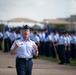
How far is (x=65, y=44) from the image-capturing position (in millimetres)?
18594

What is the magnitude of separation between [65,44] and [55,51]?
4900mm

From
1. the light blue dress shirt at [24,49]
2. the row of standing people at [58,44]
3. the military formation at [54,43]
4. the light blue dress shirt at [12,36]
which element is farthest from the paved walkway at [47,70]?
the light blue dress shirt at [12,36]

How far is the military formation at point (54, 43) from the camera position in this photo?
18.7 meters

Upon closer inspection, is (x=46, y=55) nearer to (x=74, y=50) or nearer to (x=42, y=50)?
(x=42, y=50)

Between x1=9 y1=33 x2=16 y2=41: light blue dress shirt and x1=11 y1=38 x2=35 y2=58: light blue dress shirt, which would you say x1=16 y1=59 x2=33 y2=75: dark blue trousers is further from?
x1=9 y1=33 x2=16 y2=41: light blue dress shirt

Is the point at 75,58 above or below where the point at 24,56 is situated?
below

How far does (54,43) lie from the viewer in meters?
24.2

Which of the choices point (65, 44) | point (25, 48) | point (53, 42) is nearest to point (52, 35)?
point (53, 42)

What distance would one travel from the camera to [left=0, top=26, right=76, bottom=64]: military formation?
18734mm

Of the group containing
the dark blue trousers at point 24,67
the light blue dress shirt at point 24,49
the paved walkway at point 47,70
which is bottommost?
the paved walkway at point 47,70

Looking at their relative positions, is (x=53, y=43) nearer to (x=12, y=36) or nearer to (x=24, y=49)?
(x=12, y=36)

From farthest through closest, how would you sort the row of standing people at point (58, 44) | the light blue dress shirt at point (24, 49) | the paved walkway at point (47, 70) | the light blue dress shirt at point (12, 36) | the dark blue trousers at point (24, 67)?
the light blue dress shirt at point (12, 36) < the row of standing people at point (58, 44) < the paved walkway at point (47, 70) < the light blue dress shirt at point (24, 49) < the dark blue trousers at point (24, 67)

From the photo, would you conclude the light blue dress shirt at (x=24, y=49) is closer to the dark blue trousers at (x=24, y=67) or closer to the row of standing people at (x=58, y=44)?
the dark blue trousers at (x=24, y=67)

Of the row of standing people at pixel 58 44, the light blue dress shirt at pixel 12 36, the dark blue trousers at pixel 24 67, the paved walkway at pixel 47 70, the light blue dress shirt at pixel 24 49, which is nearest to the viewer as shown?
the dark blue trousers at pixel 24 67
